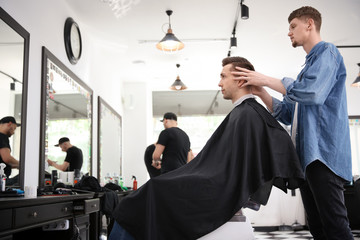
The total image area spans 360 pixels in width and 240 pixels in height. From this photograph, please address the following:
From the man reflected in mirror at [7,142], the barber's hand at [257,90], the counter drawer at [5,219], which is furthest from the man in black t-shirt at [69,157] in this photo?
the barber's hand at [257,90]

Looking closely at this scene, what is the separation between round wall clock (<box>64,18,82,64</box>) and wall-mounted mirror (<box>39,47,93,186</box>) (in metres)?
0.20

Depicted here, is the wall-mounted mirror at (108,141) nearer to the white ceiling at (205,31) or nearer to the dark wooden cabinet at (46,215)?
the white ceiling at (205,31)

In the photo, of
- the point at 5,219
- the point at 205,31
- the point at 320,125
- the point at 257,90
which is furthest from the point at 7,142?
the point at 205,31

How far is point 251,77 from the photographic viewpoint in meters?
1.77

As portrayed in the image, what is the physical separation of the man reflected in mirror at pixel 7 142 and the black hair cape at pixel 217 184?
4.42 ft

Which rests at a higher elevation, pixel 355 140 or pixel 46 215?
pixel 355 140

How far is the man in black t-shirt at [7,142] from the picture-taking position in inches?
101

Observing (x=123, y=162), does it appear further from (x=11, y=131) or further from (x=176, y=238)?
(x=176, y=238)

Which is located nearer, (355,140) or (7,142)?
(7,142)

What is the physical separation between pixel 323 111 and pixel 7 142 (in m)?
2.05

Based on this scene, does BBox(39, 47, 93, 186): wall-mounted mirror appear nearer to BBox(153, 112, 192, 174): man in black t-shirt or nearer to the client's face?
BBox(153, 112, 192, 174): man in black t-shirt

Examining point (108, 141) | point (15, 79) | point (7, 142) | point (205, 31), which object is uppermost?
point (205, 31)

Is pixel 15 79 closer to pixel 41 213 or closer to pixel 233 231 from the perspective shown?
pixel 41 213

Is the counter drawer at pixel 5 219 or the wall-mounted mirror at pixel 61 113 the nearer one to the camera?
the counter drawer at pixel 5 219
